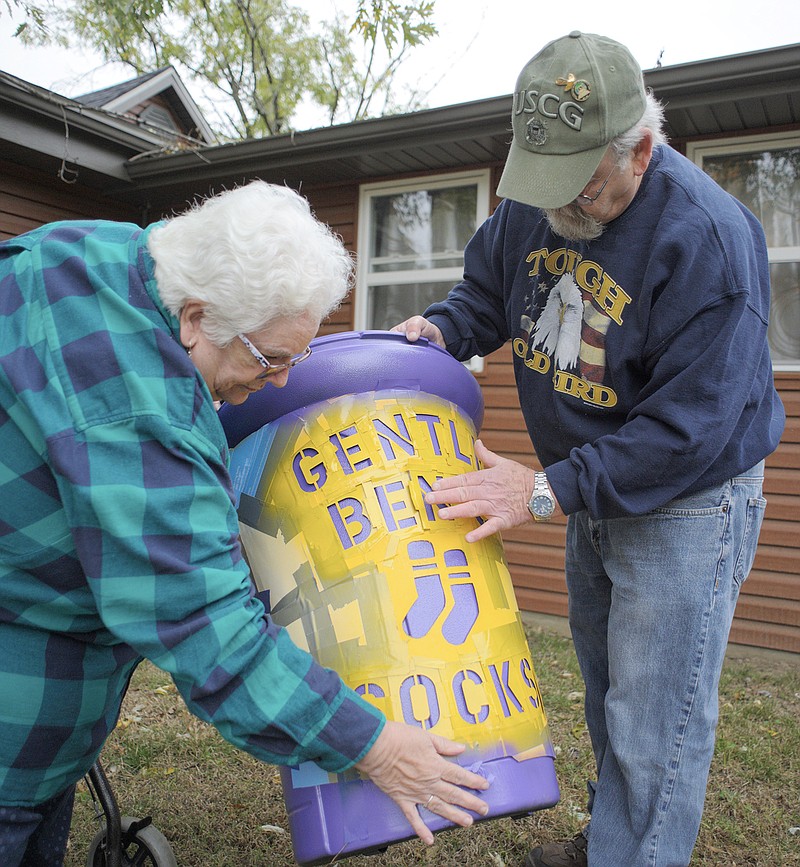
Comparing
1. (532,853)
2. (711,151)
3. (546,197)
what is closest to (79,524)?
(546,197)

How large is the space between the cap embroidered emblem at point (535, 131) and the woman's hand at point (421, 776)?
3.95ft

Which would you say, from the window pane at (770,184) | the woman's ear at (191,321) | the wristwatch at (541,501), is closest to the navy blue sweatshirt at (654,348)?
the wristwatch at (541,501)

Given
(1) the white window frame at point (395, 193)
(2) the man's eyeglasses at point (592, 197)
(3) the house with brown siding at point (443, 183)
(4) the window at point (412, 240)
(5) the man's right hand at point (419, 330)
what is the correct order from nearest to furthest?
(2) the man's eyeglasses at point (592, 197) < (5) the man's right hand at point (419, 330) < (3) the house with brown siding at point (443, 183) < (1) the white window frame at point (395, 193) < (4) the window at point (412, 240)

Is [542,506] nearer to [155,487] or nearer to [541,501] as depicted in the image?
[541,501]

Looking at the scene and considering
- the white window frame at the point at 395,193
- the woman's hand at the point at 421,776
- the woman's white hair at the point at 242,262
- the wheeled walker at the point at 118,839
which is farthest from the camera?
the white window frame at the point at 395,193

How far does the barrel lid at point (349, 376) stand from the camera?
1.80 meters

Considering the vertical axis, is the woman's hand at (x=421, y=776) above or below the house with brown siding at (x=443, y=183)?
below

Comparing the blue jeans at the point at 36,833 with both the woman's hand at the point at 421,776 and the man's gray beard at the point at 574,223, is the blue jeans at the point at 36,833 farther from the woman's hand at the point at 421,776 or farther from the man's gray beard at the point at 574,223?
the man's gray beard at the point at 574,223

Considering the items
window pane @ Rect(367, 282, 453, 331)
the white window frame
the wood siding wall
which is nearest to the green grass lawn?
window pane @ Rect(367, 282, 453, 331)

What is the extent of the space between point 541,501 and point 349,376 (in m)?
0.49

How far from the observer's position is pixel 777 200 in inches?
212

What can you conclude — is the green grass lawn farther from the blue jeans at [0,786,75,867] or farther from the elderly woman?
the elderly woman

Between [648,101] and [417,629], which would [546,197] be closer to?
[648,101]

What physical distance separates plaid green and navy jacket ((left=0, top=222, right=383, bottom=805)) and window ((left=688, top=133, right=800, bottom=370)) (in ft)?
15.5
